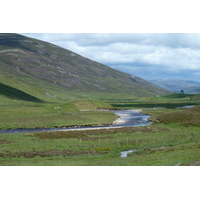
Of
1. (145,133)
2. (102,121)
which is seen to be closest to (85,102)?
(102,121)

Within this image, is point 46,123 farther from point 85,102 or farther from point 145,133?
point 85,102

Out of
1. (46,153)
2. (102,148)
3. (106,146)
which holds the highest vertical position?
(46,153)

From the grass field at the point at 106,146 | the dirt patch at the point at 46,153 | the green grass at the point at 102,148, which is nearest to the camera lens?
the grass field at the point at 106,146

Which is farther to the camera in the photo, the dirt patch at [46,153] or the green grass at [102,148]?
the dirt patch at [46,153]

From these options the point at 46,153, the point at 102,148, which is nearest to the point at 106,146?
the point at 102,148

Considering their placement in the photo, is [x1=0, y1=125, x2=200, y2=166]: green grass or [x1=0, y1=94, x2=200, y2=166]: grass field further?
[x1=0, y1=125, x2=200, y2=166]: green grass

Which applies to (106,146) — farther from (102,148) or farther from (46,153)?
(46,153)

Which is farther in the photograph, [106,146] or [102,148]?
[106,146]

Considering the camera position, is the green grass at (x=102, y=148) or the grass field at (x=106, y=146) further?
the green grass at (x=102, y=148)

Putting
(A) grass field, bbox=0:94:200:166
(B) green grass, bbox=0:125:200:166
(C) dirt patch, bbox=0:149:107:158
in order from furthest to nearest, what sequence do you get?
(C) dirt patch, bbox=0:149:107:158, (B) green grass, bbox=0:125:200:166, (A) grass field, bbox=0:94:200:166

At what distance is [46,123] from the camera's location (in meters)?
105

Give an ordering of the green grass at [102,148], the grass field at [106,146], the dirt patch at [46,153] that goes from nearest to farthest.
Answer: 1. the grass field at [106,146]
2. the green grass at [102,148]
3. the dirt patch at [46,153]

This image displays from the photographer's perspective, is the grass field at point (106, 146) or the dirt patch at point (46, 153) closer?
the grass field at point (106, 146)

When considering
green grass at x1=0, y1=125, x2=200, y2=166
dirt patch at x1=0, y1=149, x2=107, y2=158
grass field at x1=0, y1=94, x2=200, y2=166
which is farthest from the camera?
dirt patch at x1=0, y1=149, x2=107, y2=158
